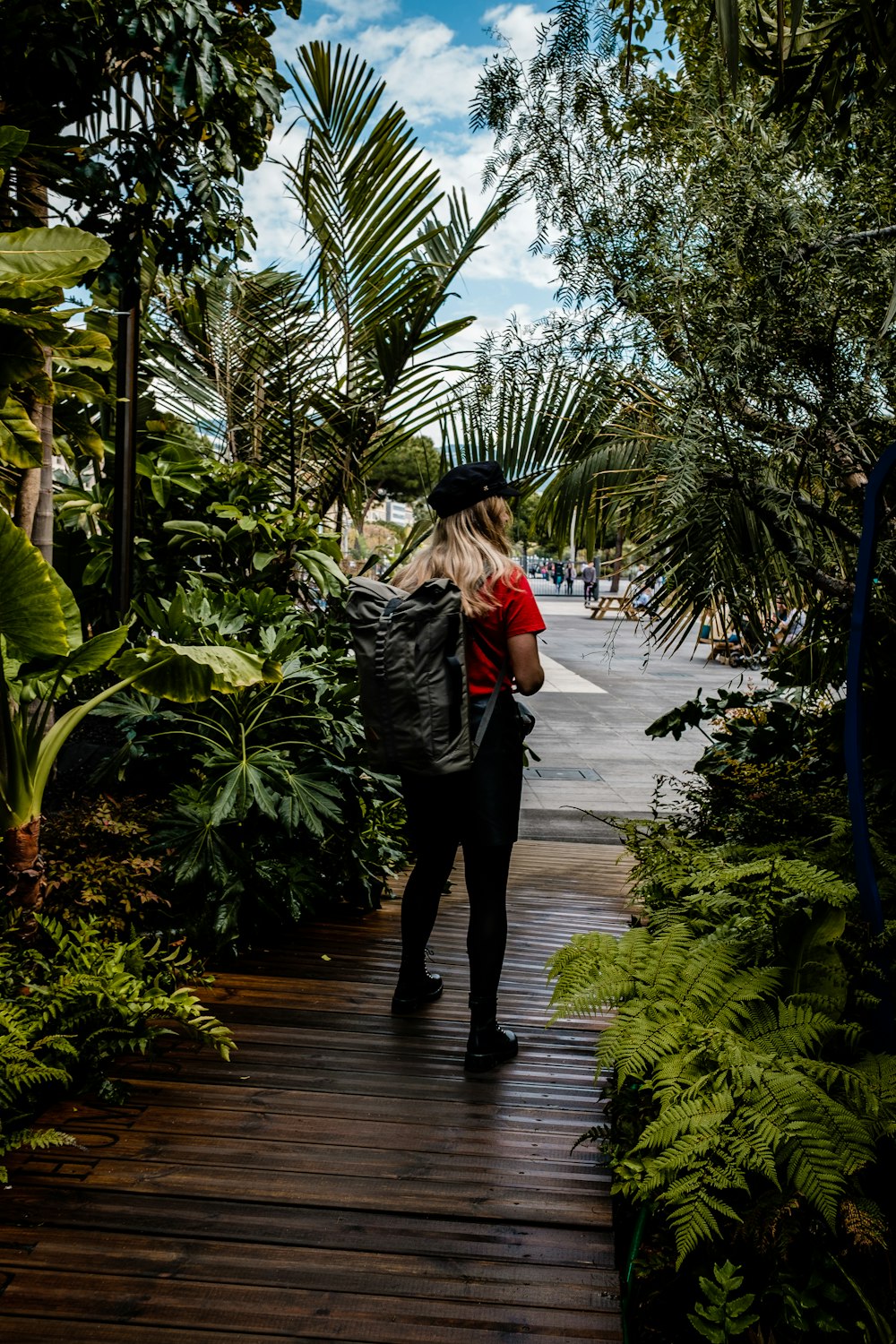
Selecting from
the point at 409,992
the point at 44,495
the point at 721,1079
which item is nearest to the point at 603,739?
the point at 409,992

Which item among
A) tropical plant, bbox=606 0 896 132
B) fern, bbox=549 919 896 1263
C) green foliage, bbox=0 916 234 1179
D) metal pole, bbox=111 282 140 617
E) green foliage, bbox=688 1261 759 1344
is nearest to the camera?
green foliage, bbox=688 1261 759 1344

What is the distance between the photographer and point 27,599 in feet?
9.16

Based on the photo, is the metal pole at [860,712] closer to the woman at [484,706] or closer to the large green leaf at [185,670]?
the woman at [484,706]

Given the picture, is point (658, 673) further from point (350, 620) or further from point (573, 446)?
point (350, 620)

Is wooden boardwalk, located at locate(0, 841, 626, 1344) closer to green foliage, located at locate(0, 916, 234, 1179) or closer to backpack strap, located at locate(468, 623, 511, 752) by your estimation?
green foliage, located at locate(0, 916, 234, 1179)

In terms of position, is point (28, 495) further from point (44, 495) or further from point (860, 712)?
point (860, 712)

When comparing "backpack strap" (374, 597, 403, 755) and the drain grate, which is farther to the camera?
the drain grate

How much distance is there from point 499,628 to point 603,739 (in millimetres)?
7537

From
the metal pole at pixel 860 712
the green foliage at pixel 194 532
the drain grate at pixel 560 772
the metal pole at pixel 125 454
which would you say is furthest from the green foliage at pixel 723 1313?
the drain grate at pixel 560 772

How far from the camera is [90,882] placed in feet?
10.7

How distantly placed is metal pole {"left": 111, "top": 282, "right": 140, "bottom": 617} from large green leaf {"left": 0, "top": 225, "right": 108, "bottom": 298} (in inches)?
44.0

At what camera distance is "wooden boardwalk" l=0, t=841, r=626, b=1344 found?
5.97 feet

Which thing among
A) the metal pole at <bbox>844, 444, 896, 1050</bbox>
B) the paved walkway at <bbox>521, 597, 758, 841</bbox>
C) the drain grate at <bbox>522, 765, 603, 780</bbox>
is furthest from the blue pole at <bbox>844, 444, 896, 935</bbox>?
the drain grate at <bbox>522, 765, 603, 780</bbox>

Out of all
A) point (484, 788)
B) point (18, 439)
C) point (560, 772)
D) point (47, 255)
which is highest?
point (47, 255)
